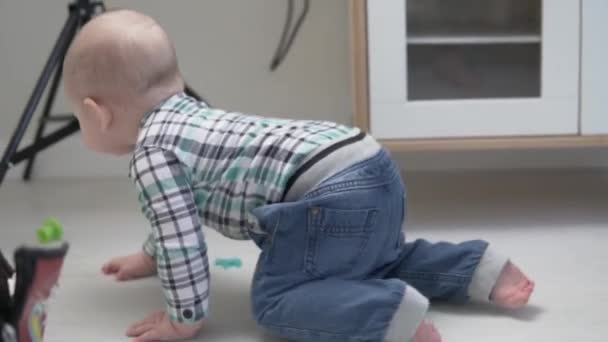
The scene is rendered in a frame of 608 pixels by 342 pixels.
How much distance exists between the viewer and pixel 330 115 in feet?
6.34

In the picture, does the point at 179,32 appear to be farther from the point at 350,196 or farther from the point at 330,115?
the point at 350,196

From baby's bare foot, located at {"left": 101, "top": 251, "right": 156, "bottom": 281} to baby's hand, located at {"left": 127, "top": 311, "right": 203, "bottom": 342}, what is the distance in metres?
0.23

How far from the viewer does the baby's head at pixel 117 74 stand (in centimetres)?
103

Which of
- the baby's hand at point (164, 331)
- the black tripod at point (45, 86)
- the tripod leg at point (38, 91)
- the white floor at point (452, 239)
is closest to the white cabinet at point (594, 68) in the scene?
the white floor at point (452, 239)

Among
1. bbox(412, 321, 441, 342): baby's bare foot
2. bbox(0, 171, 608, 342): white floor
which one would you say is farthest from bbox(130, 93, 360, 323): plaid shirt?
bbox(412, 321, 441, 342): baby's bare foot

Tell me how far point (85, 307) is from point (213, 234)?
38 cm

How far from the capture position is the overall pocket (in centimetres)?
99

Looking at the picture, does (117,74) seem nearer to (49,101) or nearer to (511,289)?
(511,289)

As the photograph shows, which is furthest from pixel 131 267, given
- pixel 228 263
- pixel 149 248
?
pixel 228 263

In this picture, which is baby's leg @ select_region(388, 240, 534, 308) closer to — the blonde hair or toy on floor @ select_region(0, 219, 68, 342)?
the blonde hair

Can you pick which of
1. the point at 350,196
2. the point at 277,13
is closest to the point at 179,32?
the point at 277,13

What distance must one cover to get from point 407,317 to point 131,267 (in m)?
0.51

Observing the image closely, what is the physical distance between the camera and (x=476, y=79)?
58.6 inches

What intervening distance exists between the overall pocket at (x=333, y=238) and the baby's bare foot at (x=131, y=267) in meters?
0.38
